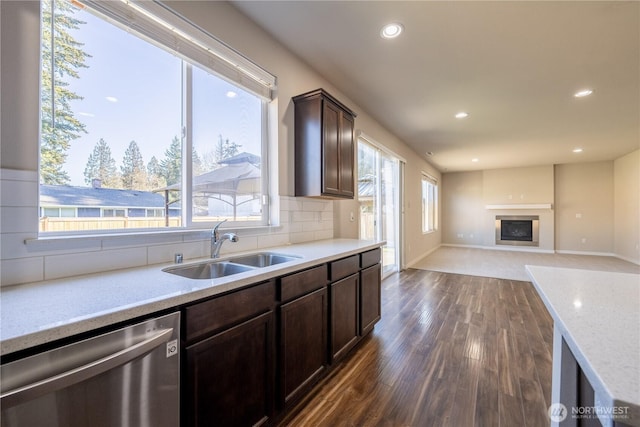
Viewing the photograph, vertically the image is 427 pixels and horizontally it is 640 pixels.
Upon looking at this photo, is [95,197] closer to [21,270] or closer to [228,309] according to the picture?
[21,270]

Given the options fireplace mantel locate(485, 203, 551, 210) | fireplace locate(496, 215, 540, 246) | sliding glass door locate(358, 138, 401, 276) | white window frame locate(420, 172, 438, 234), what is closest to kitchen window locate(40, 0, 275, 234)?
sliding glass door locate(358, 138, 401, 276)

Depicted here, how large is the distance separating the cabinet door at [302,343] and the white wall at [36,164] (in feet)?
2.35

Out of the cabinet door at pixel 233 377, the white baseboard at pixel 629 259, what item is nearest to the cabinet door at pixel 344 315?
the cabinet door at pixel 233 377

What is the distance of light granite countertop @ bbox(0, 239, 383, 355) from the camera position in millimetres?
700

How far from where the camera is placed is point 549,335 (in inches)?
104

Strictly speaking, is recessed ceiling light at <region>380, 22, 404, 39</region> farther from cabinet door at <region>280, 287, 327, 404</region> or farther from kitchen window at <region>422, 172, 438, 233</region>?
kitchen window at <region>422, 172, 438, 233</region>

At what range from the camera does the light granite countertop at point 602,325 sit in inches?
17.8

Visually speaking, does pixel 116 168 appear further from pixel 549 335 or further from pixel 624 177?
pixel 624 177

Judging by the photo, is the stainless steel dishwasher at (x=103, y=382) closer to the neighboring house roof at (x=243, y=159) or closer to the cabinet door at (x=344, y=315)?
the cabinet door at (x=344, y=315)

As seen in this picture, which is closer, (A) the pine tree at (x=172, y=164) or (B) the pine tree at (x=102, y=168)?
(B) the pine tree at (x=102, y=168)

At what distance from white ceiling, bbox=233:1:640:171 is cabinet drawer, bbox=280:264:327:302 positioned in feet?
6.37

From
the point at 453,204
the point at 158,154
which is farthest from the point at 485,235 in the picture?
the point at 158,154

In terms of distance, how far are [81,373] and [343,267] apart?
62.5 inches

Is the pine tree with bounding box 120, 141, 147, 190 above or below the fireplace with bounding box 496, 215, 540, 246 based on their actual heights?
above
